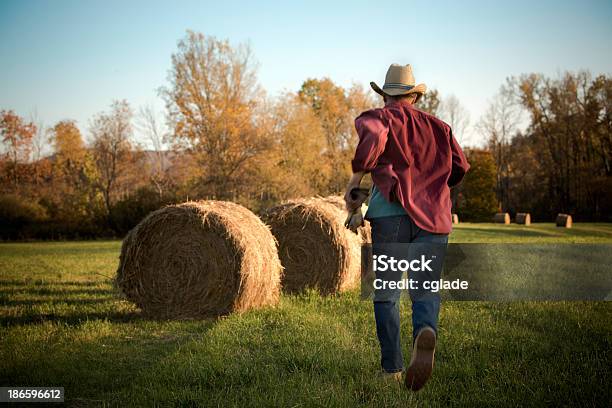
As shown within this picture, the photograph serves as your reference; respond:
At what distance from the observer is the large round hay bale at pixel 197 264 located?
7.00m

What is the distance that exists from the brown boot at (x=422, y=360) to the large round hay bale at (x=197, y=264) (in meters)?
3.69

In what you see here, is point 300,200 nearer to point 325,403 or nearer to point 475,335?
point 475,335

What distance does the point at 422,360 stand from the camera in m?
3.48

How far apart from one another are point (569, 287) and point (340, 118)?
130ft

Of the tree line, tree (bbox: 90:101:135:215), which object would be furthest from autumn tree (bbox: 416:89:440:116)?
tree (bbox: 90:101:135:215)

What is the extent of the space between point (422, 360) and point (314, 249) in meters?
5.04

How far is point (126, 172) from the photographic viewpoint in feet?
156

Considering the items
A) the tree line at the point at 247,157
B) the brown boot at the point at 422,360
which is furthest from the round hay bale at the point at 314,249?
the tree line at the point at 247,157

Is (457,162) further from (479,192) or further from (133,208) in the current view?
(479,192)

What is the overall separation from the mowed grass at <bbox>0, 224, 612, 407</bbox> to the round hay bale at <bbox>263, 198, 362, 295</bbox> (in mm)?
762

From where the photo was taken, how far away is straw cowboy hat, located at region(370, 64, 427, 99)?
3953mm

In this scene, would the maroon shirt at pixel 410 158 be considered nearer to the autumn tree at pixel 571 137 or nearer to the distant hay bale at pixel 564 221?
the distant hay bale at pixel 564 221

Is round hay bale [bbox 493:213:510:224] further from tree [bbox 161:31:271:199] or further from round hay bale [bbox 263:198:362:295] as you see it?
round hay bale [bbox 263:198:362:295]

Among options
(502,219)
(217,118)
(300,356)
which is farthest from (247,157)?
(300,356)
